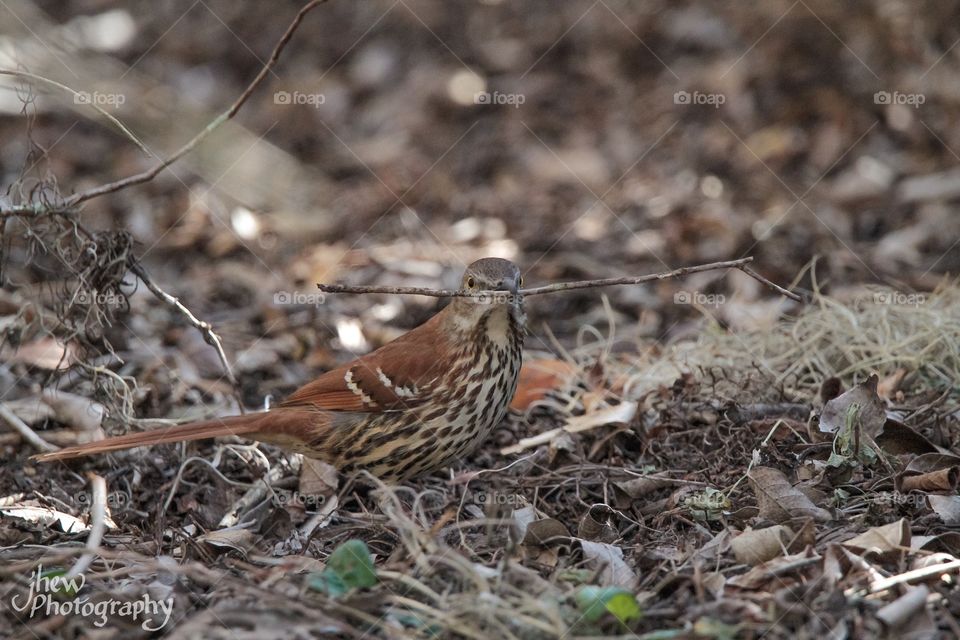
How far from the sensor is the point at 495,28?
959 centimetres

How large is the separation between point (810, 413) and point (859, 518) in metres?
0.90

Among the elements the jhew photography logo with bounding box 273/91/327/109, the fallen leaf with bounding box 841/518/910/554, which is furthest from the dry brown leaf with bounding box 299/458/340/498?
the jhew photography logo with bounding box 273/91/327/109

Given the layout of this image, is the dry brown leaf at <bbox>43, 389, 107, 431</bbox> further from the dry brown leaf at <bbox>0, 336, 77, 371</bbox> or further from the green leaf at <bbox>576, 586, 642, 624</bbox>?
the green leaf at <bbox>576, 586, 642, 624</bbox>

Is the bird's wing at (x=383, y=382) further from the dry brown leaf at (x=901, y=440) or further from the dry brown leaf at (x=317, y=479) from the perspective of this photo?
the dry brown leaf at (x=901, y=440)

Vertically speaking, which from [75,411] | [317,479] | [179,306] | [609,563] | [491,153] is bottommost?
[317,479]

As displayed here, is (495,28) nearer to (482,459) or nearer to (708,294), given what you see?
(708,294)

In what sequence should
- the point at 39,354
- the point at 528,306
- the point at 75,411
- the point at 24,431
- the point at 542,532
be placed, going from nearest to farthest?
1. the point at 542,532
2. the point at 24,431
3. the point at 75,411
4. the point at 39,354
5. the point at 528,306

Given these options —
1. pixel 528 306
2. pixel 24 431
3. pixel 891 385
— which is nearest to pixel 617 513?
pixel 891 385

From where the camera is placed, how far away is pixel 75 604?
3016mm

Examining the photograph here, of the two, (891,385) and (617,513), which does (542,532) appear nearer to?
(617,513)

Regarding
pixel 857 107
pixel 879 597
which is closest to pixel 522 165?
pixel 857 107

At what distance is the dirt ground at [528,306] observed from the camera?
2.96 m

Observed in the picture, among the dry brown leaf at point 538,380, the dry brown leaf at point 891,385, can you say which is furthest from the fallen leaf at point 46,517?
the dry brown leaf at point 891,385

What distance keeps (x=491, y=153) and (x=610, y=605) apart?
6.12 m
